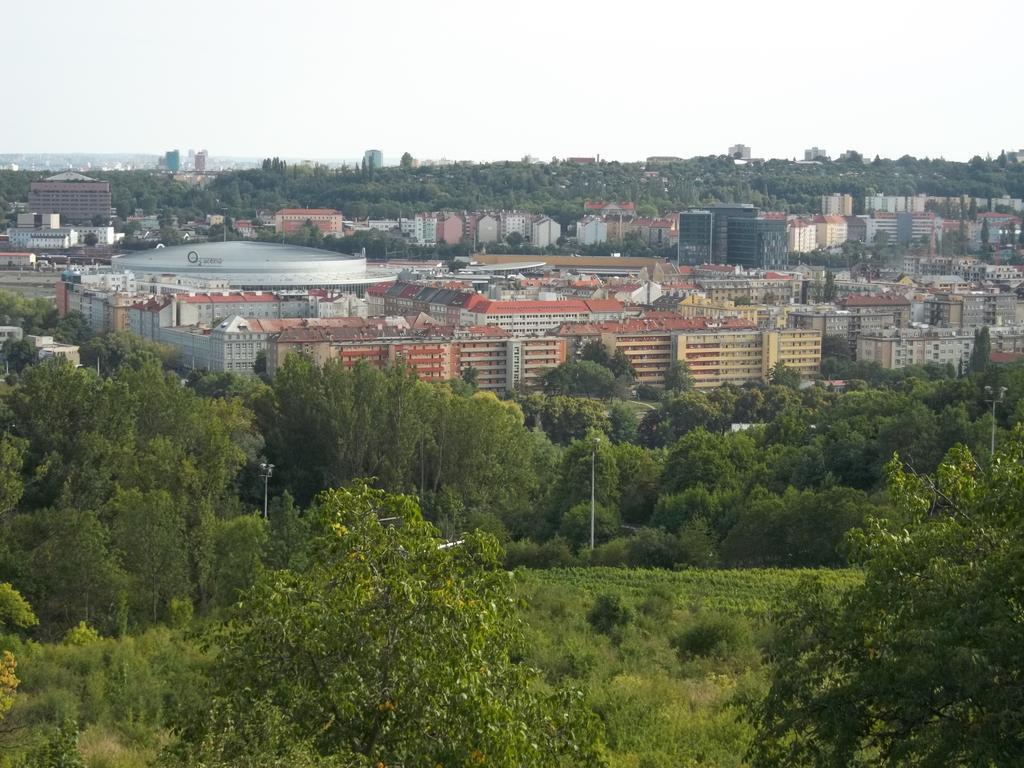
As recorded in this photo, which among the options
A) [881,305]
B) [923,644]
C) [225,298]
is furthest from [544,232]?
[923,644]

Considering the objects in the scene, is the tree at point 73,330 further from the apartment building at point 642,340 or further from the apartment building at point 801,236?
the apartment building at point 801,236

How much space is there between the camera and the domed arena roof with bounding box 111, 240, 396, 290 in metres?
40.8

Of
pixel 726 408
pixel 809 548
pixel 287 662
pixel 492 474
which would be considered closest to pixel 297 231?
pixel 726 408

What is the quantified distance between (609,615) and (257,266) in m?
33.8

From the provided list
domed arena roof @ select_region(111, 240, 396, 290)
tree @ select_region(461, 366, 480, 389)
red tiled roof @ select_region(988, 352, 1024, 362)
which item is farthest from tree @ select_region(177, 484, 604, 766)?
domed arena roof @ select_region(111, 240, 396, 290)

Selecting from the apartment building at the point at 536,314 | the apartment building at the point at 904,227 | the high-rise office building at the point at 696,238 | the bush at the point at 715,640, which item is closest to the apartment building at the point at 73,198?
the high-rise office building at the point at 696,238

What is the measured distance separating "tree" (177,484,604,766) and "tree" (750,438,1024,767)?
0.68 m

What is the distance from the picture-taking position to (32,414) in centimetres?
1302

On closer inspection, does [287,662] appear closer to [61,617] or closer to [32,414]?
[61,617]

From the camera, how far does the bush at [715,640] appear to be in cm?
845

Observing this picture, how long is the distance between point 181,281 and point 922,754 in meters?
35.9

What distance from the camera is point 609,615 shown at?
920cm

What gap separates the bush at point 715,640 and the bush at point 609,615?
0.47 m

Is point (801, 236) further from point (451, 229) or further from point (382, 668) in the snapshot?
point (382, 668)
